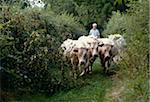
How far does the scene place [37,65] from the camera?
36.0ft

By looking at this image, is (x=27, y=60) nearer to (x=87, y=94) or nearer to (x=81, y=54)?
(x=81, y=54)

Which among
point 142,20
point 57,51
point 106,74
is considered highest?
point 142,20

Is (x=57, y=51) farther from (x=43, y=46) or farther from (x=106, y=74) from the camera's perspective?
(x=106, y=74)

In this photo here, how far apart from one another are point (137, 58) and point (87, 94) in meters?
1.91

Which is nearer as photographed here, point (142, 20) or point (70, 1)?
point (142, 20)

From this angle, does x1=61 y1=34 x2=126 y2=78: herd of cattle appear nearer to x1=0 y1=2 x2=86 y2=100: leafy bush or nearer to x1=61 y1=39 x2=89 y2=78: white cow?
x1=61 y1=39 x2=89 y2=78: white cow

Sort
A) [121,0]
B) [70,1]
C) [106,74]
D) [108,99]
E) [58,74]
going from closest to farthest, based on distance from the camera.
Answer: [121,0]
[108,99]
[58,74]
[106,74]
[70,1]

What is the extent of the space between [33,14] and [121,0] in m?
9.61

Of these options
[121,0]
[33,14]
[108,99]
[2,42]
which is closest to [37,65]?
[2,42]

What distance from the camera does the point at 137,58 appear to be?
9.20 m

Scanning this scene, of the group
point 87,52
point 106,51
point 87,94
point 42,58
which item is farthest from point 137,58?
point 106,51

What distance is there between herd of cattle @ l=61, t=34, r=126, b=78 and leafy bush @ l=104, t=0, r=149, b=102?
112 cm

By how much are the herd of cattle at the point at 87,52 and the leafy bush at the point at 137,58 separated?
112cm

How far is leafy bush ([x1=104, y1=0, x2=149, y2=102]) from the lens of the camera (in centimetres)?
838
